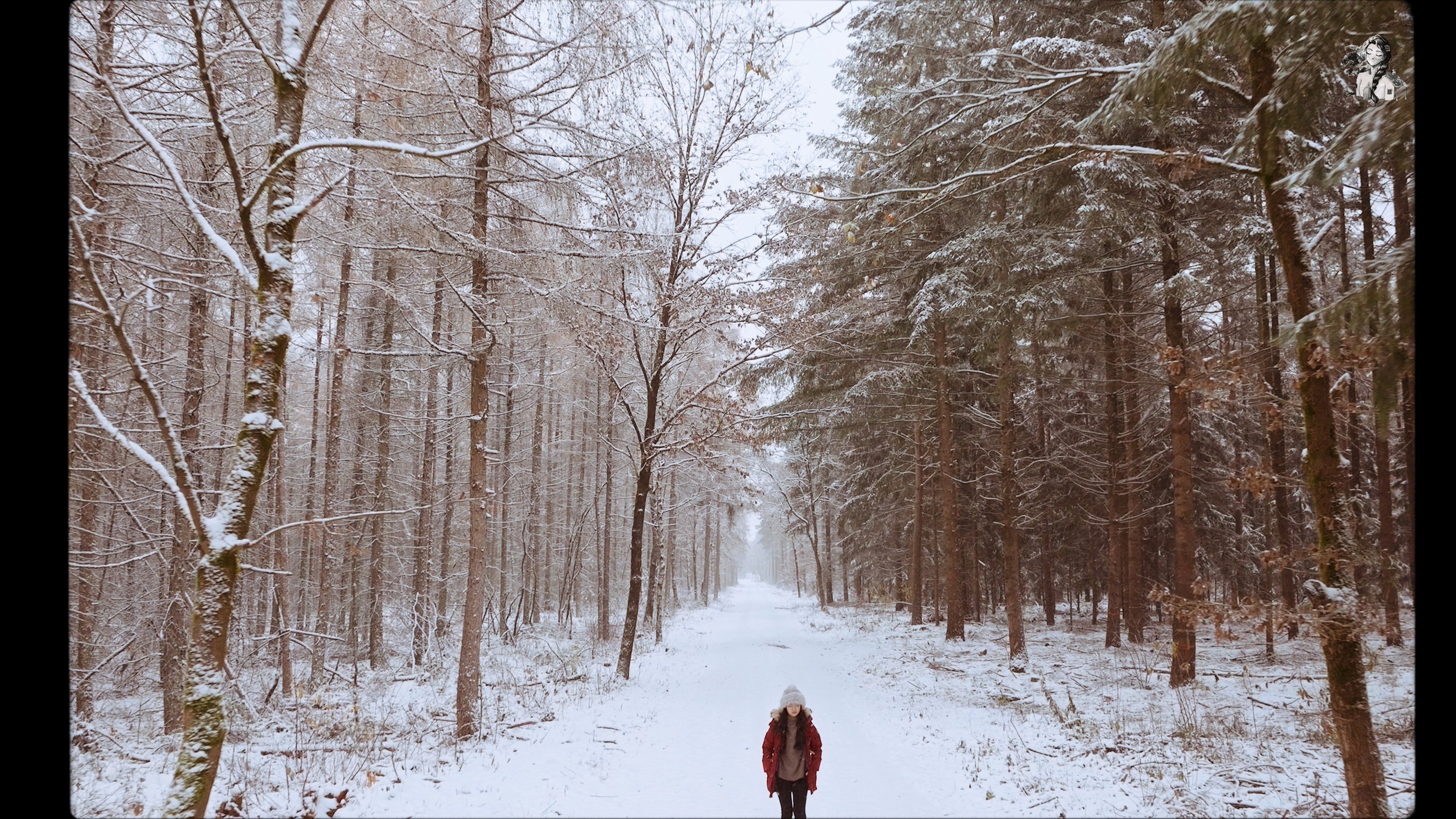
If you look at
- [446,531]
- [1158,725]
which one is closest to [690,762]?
[1158,725]

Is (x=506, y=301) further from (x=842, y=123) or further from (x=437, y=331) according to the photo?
(x=842, y=123)

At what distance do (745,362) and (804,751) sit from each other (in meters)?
8.17

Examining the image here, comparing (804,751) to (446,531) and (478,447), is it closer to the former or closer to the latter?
(478,447)

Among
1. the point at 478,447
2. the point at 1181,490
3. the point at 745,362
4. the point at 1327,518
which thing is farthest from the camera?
the point at 745,362

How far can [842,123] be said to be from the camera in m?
17.2

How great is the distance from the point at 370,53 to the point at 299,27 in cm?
368

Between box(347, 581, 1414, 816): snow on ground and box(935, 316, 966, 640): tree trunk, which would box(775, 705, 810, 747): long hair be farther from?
box(935, 316, 966, 640): tree trunk

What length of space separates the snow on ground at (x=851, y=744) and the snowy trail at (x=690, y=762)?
0.04 metres

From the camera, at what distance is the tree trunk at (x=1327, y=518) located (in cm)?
427

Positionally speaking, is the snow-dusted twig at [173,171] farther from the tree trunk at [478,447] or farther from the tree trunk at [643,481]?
the tree trunk at [643,481]

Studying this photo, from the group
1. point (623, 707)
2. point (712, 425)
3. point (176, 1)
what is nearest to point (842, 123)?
point (712, 425)

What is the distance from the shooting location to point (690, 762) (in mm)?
7594
